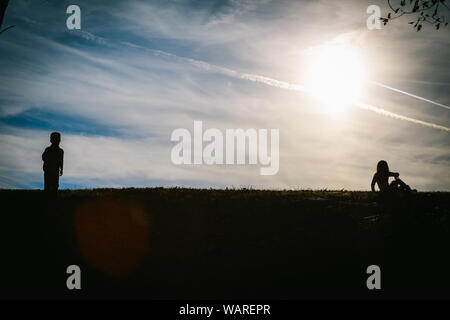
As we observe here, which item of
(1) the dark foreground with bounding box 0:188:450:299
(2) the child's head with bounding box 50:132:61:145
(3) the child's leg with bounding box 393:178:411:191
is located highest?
(2) the child's head with bounding box 50:132:61:145

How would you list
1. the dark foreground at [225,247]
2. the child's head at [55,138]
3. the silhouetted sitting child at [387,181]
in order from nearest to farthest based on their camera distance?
the dark foreground at [225,247]
the child's head at [55,138]
the silhouetted sitting child at [387,181]

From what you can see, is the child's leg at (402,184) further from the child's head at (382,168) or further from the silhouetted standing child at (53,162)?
the silhouetted standing child at (53,162)

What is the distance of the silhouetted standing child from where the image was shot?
1650cm

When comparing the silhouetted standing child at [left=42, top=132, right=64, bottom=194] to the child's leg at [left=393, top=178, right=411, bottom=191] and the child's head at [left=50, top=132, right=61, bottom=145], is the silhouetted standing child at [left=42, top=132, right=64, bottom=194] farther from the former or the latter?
the child's leg at [left=393, top=178, right=411, bottom=191]

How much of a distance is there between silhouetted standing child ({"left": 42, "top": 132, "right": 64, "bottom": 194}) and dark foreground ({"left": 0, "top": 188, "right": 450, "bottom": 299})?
3.04 ft

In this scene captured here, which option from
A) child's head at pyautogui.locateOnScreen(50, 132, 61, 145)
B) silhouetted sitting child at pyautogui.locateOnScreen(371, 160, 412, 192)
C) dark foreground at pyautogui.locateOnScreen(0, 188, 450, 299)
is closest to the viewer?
dark foreground at pyautogui.locateOnScreen(0, 188, 450, 299)

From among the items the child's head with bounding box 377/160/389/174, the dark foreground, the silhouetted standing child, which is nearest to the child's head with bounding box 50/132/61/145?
the silhouetted standing child

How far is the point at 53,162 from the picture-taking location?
16594mm

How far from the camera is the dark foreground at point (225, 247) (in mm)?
9828

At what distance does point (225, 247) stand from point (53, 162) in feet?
30.7

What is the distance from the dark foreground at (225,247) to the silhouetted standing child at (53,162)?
93 cm

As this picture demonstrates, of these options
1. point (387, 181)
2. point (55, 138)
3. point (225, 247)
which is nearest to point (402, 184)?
point (387, 181)

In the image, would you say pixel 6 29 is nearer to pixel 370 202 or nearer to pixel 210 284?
pixel 210 284

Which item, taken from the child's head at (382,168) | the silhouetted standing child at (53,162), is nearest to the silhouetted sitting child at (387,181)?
the child's head at (382,168)
